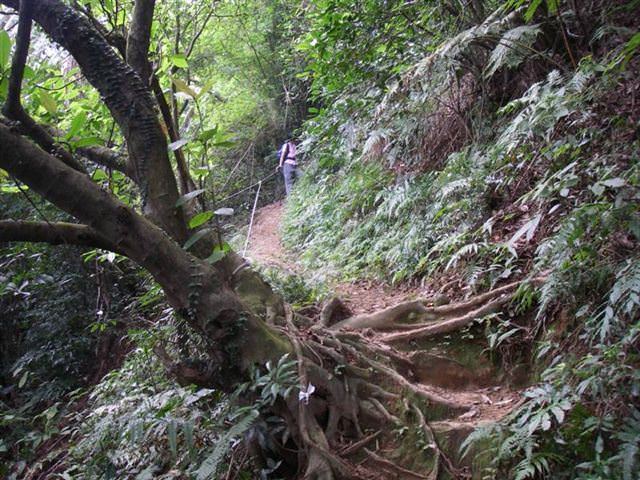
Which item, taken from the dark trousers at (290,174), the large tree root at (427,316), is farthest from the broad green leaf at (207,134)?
A: the dark trousers at (290,174)

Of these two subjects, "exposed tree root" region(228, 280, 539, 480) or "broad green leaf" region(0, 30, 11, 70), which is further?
"exposed tree root" region(228, 280, 539, 480)

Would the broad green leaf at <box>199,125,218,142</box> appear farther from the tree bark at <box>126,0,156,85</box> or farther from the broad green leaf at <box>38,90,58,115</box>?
the tree bark at <box>126,0,156,85</box>

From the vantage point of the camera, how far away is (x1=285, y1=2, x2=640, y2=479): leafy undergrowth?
8.79 ft

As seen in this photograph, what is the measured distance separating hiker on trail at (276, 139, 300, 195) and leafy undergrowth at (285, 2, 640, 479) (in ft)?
16.8

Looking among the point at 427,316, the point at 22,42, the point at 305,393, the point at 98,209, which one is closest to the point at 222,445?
the point at 305,393

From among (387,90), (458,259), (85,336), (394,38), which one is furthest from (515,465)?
(85,336)

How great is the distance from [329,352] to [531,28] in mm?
3296

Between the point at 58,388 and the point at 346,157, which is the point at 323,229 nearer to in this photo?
the point at 346,157

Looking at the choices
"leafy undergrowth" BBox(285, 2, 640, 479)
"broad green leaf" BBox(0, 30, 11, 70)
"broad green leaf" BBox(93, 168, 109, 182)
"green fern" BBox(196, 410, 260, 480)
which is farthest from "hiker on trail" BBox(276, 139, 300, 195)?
"green fern" BBox(196, 410, 260, 480)

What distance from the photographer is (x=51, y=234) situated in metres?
3.23

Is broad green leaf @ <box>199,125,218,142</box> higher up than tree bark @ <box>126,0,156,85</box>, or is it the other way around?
tree bark @ <box>126,0,156,85</box>

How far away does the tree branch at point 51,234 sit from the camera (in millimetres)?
3059

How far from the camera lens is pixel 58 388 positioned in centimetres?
728

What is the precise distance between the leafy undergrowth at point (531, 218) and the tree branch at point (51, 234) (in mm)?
2580
